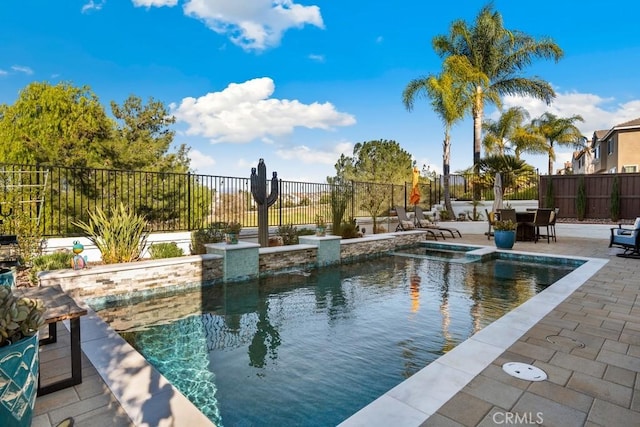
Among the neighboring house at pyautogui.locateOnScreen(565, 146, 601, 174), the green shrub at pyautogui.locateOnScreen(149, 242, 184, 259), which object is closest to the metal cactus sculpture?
the green shrub at pyautogui.locateOnScreen(149, 242, 184, 259)

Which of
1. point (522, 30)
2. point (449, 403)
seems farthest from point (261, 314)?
point (522, 30)

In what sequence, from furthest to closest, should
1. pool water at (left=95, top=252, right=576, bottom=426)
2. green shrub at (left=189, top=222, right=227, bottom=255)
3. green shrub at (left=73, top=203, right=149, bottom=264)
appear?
1. green shrub at (left=189, top=222, right=227, bottom=255)
2. green shrub at (left=73, top=203, right=149, bottom=264)
3. pool water at (left=95, top=252, right=576, bottom=426)

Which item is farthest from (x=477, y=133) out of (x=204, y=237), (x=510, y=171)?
(x=204, y=237)

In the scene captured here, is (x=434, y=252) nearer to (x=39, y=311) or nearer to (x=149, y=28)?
(x=39, y=311)

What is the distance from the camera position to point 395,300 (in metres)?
5.19

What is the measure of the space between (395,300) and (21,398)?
14.5 feet

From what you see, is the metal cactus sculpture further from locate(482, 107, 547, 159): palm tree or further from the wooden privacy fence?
locate(482, 107, 547, 159): palm tree

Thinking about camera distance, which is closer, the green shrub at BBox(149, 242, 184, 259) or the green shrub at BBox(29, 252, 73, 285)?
the green shrub at BBox(29, 252, 73, 285)

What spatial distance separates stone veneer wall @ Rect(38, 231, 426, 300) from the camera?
480 cm

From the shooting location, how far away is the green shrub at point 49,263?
207 inches

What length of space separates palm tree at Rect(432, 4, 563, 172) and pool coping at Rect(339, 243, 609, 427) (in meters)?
15.7

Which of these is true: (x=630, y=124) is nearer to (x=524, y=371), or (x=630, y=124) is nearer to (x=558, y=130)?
(x=558, y=130)

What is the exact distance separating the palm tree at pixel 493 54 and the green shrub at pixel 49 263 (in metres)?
17.3

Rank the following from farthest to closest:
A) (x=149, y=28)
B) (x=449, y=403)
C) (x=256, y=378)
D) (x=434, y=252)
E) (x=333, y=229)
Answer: (x=149, y=28), (x=434, y=252), (x=333, y=229), (x=256, y=378), (x=449, y=403)
